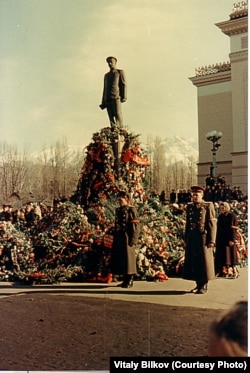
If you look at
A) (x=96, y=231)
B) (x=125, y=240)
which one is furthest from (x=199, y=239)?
(x=96, y=231)

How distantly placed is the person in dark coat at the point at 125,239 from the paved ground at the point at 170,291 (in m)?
Answer: 0.15

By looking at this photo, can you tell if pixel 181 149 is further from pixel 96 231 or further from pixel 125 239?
pixel 96 231

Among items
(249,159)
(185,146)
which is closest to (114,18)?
(185,146)

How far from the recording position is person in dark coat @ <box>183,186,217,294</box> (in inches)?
168

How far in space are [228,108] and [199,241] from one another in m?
1.16

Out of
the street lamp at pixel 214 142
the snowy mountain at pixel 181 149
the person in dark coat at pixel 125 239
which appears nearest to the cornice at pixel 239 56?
the street lamp at pixel 214 142

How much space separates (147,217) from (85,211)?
57 cm

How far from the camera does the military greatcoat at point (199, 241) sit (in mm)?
4273

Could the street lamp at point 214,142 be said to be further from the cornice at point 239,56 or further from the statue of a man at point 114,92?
the statue of a man at point 114,92

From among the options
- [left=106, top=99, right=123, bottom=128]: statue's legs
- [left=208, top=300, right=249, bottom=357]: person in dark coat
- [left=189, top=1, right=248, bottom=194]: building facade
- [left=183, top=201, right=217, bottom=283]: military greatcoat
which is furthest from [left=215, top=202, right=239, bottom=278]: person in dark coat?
[left=106, top=99, right=123, bottom=128]: statue's legs

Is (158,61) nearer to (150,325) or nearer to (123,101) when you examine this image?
(123,101)

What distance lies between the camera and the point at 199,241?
4.34m

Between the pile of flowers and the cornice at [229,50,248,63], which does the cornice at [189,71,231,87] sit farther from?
the pile of flowers

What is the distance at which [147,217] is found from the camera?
4.43 metres
